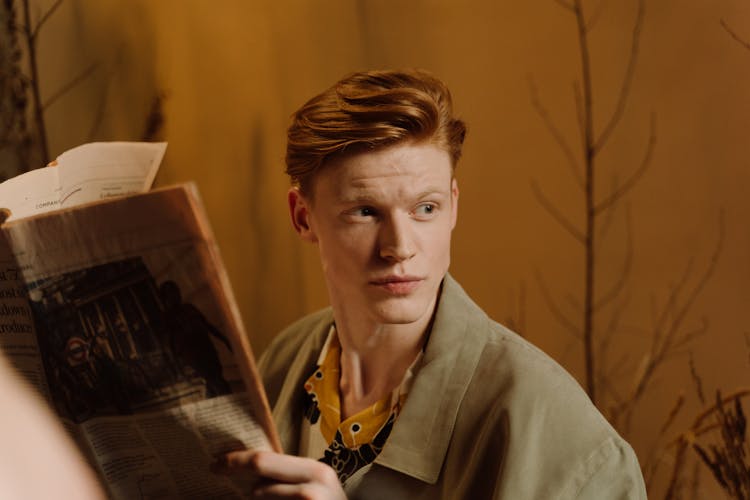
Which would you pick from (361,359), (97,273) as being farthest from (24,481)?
(361,359)

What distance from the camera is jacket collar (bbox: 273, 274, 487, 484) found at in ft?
3.50

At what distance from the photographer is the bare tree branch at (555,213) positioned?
1.56m

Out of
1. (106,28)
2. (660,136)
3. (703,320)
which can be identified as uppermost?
(106,28)

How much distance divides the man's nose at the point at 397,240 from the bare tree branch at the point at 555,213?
587mm

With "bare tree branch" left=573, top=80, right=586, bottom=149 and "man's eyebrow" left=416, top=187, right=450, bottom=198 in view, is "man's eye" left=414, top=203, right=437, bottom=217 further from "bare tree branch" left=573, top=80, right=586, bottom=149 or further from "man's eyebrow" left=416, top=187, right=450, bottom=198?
"bare tree branch" left=573, top=80, right=586, bottom=149

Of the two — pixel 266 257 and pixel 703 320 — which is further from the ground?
pixel 266 257

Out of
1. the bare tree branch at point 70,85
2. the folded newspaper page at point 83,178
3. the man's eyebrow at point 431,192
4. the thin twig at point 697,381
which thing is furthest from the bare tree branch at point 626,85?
the bare tree branch at point 70,85

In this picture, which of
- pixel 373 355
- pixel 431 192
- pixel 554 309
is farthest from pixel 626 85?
pixel 373 355

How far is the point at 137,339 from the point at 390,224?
14.6 inches

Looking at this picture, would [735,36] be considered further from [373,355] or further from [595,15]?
[373,355]

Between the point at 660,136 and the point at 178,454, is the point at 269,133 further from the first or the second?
the point at 178,454

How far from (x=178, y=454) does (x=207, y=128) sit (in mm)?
1214

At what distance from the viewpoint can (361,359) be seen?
48.3 inches

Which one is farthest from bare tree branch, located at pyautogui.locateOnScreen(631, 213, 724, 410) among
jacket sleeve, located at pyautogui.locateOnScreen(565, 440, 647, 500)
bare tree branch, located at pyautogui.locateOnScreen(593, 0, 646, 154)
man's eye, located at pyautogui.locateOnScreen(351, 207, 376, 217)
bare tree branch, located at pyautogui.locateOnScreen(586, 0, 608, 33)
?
man's eye, located at pyautogui.locateOnScreen(351, 207, 376, 217)
